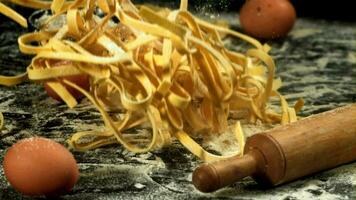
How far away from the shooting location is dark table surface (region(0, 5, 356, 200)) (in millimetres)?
1157

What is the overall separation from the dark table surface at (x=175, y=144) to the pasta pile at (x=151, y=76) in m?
0.04

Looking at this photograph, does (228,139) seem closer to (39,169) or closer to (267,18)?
(39,169)

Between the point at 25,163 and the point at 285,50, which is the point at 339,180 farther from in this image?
the point at 285,50

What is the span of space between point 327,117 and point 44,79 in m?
0.53

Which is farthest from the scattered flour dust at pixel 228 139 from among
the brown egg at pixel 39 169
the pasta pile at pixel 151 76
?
the brown egg at pixel 39 169

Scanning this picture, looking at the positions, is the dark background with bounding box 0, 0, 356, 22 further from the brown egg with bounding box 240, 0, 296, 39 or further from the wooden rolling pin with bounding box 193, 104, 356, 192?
the wooden rolling pin with bounding box 193, 104, 356, 192

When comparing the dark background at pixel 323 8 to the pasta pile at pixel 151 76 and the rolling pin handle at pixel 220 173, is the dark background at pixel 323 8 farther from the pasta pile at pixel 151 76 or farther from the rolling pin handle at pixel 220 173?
the rolling pin handle at pixel 220 173

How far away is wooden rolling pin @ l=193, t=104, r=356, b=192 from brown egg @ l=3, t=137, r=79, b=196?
0.20 m

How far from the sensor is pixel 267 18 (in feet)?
6.37

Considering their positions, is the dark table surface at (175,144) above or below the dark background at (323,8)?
below

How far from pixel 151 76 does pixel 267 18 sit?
28.8 inches

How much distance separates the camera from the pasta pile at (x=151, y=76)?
126cm

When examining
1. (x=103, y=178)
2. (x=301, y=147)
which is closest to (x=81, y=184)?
(x=103, y=178)

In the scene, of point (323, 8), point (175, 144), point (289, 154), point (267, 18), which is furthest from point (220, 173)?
point (323, 8)
